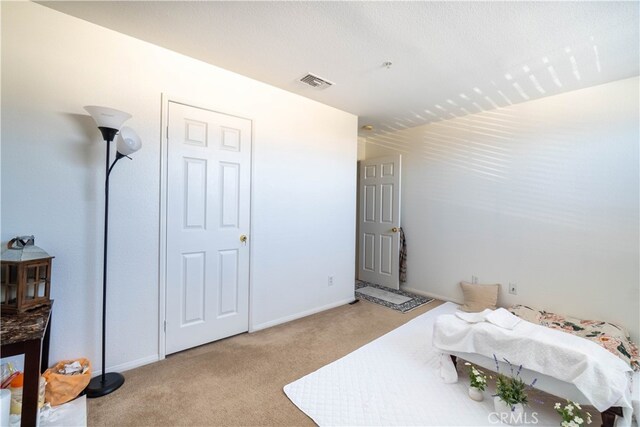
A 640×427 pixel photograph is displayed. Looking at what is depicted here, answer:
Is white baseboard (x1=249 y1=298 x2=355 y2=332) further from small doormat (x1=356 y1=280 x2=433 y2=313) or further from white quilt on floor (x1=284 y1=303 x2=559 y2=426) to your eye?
white quilt on floor (x1=284 y1=303 x2=559 y2=426)

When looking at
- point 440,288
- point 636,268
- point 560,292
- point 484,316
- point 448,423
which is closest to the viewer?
point 448,423

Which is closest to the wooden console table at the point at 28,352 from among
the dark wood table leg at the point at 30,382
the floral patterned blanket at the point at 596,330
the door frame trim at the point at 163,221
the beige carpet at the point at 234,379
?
the dark wood table leg at the point at 30,382

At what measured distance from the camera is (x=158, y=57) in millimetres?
2168

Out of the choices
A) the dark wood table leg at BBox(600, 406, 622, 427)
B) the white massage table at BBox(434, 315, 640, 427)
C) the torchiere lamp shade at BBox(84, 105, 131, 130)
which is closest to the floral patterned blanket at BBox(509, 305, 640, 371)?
the white massage table at BBox(434, 315, 640, 427)

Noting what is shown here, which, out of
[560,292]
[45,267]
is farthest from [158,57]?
[560,292]

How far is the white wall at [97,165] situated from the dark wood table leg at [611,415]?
2409 mm

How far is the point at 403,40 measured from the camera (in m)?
2.03

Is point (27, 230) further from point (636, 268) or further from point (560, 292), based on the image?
point (636, 268)

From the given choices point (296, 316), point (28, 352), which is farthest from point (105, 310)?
point (296, 316)

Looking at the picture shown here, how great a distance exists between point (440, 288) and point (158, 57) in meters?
3.96

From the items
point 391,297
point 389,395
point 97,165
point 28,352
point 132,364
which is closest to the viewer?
point 28,352

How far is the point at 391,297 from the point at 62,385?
10.8 ft

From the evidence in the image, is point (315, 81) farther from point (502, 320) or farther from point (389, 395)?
point (389, 395)

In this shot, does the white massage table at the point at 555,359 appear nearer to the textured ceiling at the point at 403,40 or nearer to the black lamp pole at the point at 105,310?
the textured ceiling at the point at 403,40
